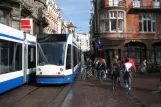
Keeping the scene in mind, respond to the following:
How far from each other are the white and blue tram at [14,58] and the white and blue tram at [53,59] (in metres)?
0.81

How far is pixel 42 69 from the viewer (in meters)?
18.1

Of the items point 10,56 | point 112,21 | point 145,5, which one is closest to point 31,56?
point 10,56

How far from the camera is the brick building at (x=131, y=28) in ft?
133

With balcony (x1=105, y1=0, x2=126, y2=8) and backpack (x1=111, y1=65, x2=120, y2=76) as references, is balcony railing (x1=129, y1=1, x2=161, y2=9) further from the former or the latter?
backpack (x1=111, y1=65, x2=120, y2=76)

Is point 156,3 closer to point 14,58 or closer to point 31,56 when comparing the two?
point 31,56

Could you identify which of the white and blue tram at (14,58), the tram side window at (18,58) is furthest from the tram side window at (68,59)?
the tram side window at (18,58)

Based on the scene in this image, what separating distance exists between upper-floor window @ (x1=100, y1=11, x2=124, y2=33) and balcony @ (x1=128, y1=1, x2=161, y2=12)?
1819mm

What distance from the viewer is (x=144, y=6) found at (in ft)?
137

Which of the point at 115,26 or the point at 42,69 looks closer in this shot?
the point at 42,69

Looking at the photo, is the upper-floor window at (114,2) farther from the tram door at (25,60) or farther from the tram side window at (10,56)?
the tram side window at (10,56)

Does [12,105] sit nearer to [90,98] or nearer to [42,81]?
[90,98]

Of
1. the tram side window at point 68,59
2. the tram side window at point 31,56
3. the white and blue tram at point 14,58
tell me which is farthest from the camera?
the tram side window at point 31,56

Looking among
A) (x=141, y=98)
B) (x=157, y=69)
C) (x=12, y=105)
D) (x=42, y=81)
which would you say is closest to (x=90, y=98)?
(x=141, y=98)

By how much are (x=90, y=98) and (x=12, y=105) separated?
11.2 ft
